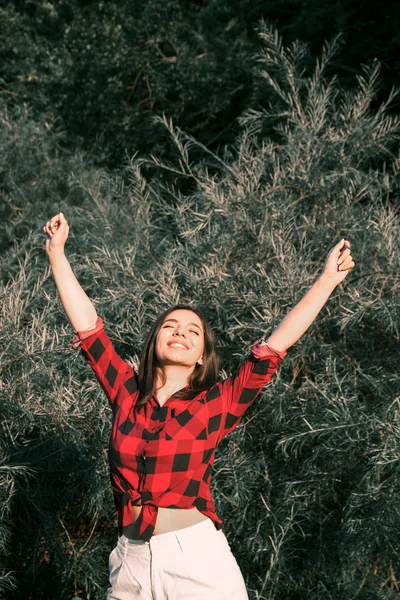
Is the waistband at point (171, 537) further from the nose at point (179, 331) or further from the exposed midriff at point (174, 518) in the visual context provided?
the nose at point (179, 331)

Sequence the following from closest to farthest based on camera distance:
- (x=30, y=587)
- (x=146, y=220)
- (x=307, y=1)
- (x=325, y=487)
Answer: (x=325, y=487) → (x=30, y=587) → (x=146, y=220) → (x=307, y=1)

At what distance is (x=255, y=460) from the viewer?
3744mm

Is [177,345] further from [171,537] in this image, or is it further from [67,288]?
[171,537]

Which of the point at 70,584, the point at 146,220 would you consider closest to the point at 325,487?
the point at 70,584

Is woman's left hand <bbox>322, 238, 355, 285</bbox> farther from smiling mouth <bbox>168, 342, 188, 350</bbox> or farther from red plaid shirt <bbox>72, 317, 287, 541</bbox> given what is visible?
smiling mouth <bbox>168, 342, 188, 350</bbox>

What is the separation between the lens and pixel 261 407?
3852 mm

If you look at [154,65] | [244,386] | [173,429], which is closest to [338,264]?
[244,386]

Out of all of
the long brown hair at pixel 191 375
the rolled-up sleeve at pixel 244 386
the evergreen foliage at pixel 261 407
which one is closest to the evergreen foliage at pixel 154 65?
the evergreen foliage at pixel 261 407

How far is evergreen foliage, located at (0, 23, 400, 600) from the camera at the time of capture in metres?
3.54

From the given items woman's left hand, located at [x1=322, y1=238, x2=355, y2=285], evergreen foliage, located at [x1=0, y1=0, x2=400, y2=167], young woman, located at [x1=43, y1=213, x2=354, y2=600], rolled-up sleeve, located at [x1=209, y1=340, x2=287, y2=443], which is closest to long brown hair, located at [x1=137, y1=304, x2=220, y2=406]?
young woman, located at [x1=43, y1=213, x2=354, y2=600]

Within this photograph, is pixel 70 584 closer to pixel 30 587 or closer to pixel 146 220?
pixel 30 587

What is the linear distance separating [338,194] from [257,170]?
0.45m

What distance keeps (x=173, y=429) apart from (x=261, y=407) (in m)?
1.48

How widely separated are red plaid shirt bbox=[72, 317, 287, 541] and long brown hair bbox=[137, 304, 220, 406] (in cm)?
3
